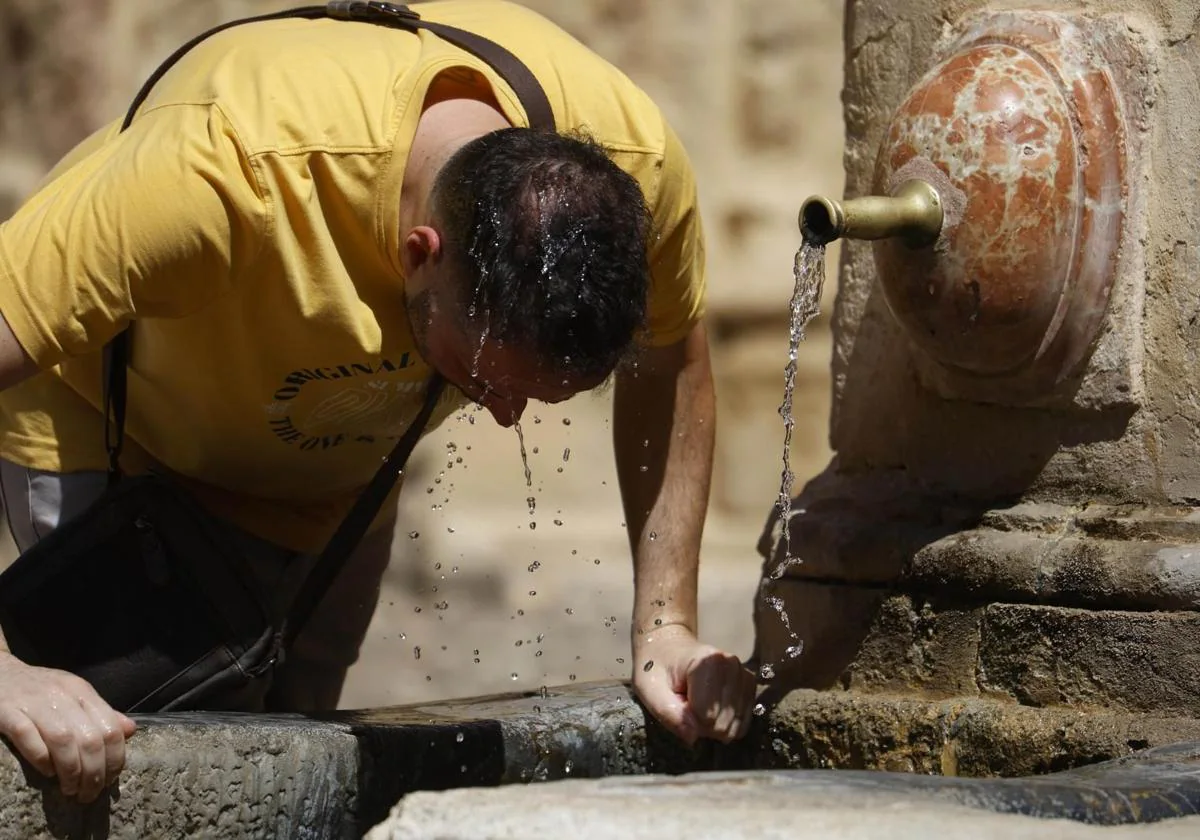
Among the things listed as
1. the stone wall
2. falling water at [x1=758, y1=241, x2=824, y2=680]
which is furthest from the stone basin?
the stone wall

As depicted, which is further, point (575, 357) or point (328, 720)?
point (328, 720)

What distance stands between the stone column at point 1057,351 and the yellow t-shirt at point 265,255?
317 mm

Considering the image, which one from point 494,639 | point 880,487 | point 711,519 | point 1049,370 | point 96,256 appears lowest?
point 494,639

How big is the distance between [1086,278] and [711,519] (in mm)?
1458

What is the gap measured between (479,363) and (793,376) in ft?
1.38

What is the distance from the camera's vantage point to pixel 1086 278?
2.03 metres

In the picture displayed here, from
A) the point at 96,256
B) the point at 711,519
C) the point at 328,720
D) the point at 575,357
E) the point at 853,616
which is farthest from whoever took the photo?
the point at 711,519

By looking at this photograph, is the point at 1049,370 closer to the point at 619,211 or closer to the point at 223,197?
the point at 619,211

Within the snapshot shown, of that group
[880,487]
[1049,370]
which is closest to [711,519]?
[880,487]

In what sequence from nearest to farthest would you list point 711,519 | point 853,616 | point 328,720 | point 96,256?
1. point 96,256
2. point 328,720
3. point 853,616
4. point 711,519

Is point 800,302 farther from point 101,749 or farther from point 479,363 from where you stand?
point 101,749

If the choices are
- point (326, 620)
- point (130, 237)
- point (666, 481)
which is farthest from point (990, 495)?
point (130, 237)

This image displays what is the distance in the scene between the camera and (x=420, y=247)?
179cm

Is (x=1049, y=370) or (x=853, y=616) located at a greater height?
(x=1049, y=370)
